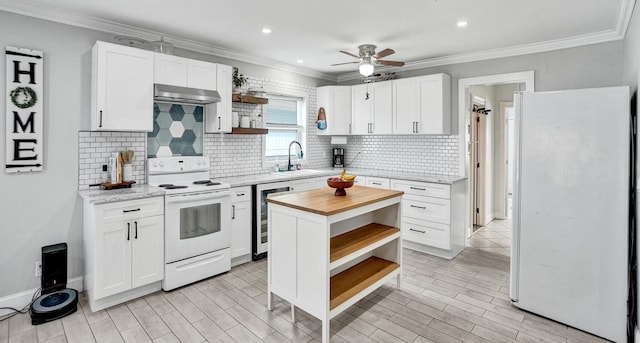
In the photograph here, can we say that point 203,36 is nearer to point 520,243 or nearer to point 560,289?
point 520,243

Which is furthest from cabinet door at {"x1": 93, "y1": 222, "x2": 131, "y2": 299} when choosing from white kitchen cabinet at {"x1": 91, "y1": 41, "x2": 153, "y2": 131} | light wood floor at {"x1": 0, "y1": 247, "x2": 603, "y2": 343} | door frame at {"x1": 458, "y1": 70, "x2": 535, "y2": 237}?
door frame at {"x1": 458, "y1": 70, "x2": 535, "y2": 237}

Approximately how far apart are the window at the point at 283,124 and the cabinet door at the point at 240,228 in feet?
4.11

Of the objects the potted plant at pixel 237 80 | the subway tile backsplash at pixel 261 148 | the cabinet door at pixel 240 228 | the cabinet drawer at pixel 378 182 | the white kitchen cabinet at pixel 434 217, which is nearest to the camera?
the subway tile backsplash at pixel 261 148

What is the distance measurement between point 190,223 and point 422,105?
3381mm

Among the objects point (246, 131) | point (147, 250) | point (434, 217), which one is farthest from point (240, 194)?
point (434, 217)

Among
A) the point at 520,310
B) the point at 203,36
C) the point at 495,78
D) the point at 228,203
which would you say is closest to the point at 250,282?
the point at 228,203

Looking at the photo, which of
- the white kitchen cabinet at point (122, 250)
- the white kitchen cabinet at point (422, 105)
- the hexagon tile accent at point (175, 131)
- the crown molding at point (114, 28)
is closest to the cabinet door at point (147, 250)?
the white kitchen cabinet at point (122, 250)

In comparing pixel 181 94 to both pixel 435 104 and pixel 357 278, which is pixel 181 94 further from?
pixel 435 104

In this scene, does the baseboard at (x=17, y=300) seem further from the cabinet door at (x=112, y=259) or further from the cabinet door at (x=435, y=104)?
the cabinet door at (x=435, y=104)

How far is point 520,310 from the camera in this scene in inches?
113

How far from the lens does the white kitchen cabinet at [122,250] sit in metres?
2.81

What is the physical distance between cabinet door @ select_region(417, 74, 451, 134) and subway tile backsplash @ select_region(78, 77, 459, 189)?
1.11ft

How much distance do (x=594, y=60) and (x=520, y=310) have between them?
283 centimetres

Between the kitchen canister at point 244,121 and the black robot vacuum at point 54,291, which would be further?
the kitchen canister at point 244,121
